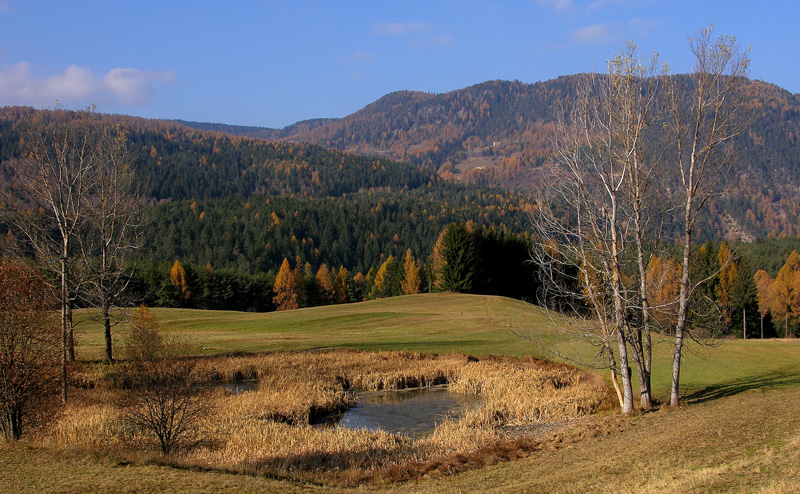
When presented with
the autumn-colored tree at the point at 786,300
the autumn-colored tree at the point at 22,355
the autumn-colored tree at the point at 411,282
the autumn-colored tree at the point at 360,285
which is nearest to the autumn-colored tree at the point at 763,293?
the autumn-colored tree at the point at 786,300

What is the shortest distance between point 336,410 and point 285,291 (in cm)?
8664

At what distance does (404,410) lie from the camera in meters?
25.7

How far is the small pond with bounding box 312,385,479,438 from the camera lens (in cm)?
2286

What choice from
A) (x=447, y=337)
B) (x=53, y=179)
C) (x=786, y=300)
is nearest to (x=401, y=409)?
(x=447, y=337)

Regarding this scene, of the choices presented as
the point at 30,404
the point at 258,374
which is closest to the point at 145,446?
the point at 30,404

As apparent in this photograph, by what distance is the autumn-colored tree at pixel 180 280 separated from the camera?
95.4m

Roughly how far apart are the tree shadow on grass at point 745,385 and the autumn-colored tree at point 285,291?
91.8 m

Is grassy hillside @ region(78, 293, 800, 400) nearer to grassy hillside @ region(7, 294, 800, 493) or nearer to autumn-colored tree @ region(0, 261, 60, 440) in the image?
grassy hillside @ region(7, 294, 800, 493)

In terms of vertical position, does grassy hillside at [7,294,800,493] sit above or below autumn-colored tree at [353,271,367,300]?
above

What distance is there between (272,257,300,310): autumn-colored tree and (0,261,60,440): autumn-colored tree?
9291cm

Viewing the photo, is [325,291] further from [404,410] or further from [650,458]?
[650,458]

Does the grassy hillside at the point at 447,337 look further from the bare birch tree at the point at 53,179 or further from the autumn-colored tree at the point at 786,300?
the autumn-colored tree at the point at 786,300

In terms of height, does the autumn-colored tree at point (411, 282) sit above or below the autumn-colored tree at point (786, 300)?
above

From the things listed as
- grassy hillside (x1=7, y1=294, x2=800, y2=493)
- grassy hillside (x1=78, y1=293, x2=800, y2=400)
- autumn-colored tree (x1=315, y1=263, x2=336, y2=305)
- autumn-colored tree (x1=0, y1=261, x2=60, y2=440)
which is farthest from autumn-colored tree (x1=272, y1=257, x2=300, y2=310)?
autumn-colored tree (x1=0, y1=261, x2=60, y2=440)
